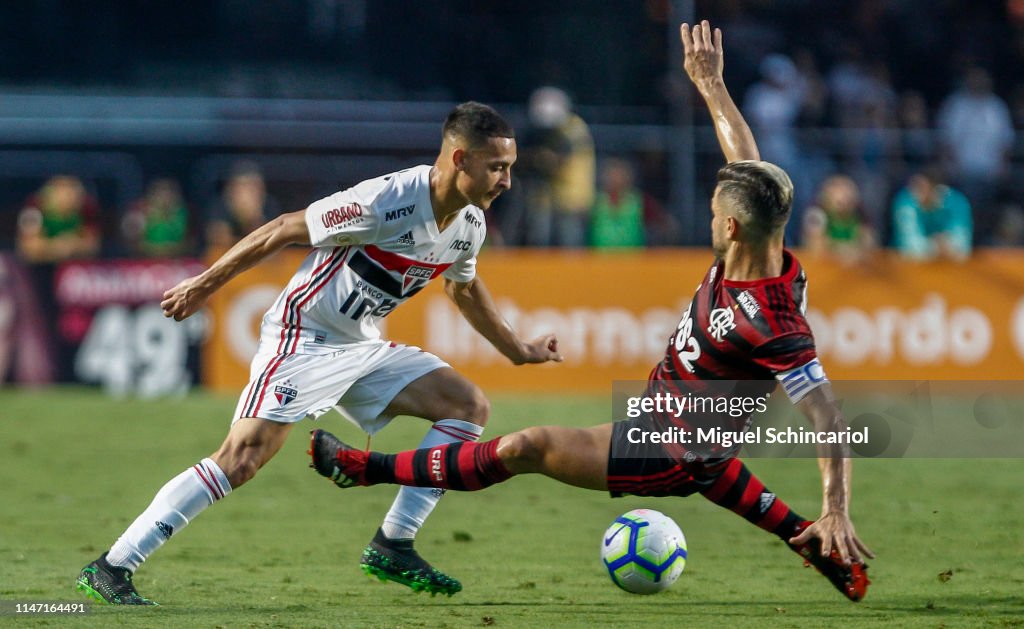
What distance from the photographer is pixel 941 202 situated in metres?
17.5

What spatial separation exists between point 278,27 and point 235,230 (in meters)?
5.40

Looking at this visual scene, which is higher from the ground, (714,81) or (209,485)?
(714,81)

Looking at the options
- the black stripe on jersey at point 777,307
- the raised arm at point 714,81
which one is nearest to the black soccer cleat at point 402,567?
the black stripe on jersey at point 777,307

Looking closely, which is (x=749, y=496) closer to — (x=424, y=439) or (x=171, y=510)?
(x=424, y=439)

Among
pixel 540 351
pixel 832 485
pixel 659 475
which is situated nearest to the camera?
pixel 832 485

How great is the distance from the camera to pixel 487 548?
8094 mm

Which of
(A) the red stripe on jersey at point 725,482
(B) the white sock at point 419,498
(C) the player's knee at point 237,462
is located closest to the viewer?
(A) the red stripe on jersey at point 725,482

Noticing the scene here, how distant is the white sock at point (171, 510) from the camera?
6367 mm

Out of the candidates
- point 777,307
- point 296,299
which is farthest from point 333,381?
point 777,307

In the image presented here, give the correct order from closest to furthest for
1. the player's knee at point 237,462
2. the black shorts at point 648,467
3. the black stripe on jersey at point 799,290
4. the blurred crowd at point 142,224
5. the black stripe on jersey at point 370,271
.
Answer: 1. the black stripe on jersey at point 799,290
2. the black shorts at point 648,467
3. the player's knee at point 237,462
4. the black stripe on jersey at point 370,271
5. the blurred crowd at point 142,224

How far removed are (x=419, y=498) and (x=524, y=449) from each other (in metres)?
1.20

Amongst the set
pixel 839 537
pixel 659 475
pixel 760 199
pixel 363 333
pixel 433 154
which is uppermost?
pixel 433 154

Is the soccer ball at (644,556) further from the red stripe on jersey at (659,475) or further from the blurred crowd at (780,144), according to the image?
the blurred crowd at (780,144)

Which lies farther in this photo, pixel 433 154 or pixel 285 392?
pixel 433 154
